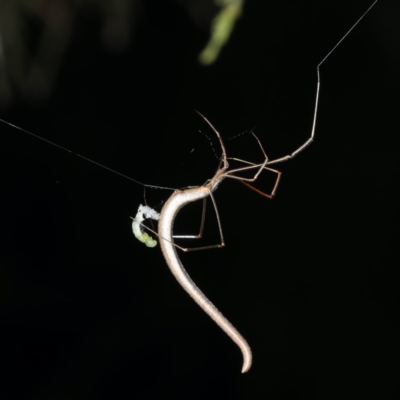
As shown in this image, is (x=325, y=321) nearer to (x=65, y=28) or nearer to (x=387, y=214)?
(x=387, y=214)

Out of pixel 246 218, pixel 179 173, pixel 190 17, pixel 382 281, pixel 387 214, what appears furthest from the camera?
pixel 382 281

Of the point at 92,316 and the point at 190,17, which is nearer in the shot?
the point at 190,17

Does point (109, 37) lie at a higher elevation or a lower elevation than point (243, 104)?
higher

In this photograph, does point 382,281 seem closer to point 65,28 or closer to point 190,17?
point 190,17

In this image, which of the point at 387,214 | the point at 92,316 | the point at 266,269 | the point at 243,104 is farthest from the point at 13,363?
the point at 387,214

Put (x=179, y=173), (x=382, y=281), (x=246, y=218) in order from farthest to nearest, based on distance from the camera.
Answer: (x=382, y=281) → (x=246, y=218) → (x=179, y=173)

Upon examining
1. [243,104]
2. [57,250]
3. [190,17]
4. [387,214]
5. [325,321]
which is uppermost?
[190,17]
